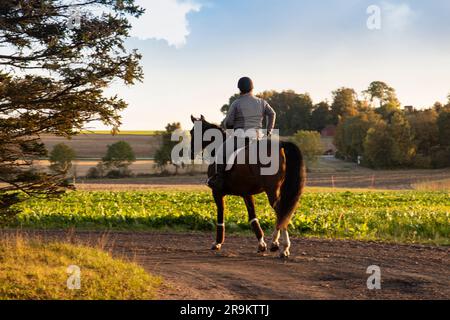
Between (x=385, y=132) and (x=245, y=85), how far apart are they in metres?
73.8

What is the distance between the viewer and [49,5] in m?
9.91

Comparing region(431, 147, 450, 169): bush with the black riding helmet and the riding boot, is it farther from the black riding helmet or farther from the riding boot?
the riding boot

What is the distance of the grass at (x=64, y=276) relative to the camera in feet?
23.2

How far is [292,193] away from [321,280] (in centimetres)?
206

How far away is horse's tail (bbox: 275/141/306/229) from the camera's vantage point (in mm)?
10109

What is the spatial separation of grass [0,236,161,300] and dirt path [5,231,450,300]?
1.61 feet

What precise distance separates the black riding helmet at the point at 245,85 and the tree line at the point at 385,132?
72.2m

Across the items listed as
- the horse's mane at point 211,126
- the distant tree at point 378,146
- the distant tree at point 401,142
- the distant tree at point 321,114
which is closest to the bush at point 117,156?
the distant tree at point 378,146

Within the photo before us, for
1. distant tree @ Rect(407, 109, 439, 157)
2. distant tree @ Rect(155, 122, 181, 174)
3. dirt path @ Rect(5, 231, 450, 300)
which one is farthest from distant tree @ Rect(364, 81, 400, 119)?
dirt path @ Rect(5, 231, 450, 300)

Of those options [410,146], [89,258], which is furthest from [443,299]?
[410,146]

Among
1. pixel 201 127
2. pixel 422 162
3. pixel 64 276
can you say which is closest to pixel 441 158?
pixel 422 162

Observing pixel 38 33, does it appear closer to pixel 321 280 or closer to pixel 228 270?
pixel 228 270

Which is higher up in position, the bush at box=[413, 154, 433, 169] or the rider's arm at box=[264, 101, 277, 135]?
the rider's arm at box=[264, 101, 277, 135]

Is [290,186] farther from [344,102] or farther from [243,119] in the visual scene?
[344,102]
